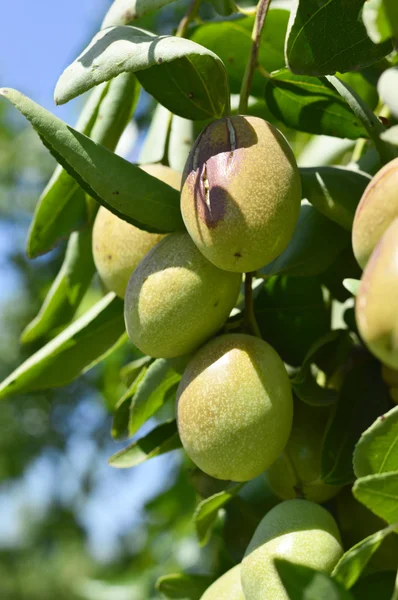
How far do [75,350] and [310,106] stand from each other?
16.2 inches

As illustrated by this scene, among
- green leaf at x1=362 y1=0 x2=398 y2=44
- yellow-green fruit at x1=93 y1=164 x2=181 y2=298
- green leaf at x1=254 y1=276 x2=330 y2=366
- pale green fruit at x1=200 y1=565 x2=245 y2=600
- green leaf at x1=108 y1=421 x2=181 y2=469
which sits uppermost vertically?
green leaf at x1=362 y1=0 x2=398 y2=44

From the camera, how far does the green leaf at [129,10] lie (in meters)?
0.84

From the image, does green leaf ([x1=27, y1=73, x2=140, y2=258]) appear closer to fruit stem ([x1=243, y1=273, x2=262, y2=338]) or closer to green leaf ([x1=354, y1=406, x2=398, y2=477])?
fruit stem ([x1=243, y1=273, x2=262, y2=338])

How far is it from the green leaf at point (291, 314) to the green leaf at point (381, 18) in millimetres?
423

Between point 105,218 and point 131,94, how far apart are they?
173 millimetres

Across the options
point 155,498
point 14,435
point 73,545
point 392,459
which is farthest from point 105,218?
point 73,545

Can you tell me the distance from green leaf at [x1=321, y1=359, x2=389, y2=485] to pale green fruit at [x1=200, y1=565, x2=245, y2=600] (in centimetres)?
13

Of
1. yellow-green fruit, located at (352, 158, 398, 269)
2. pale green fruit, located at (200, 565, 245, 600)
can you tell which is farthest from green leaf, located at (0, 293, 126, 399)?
yellow-green fruit, located at (352, 158, 398, 269)

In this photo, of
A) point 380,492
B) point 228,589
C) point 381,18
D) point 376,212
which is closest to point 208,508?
point 228,589

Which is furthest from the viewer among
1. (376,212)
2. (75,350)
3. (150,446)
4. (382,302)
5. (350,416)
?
(75,350)

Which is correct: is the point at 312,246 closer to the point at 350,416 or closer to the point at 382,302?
the point at 350,416

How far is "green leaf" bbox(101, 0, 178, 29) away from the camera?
0.84m

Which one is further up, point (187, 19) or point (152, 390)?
point (187, 19)

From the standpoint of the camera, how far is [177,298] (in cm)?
74
